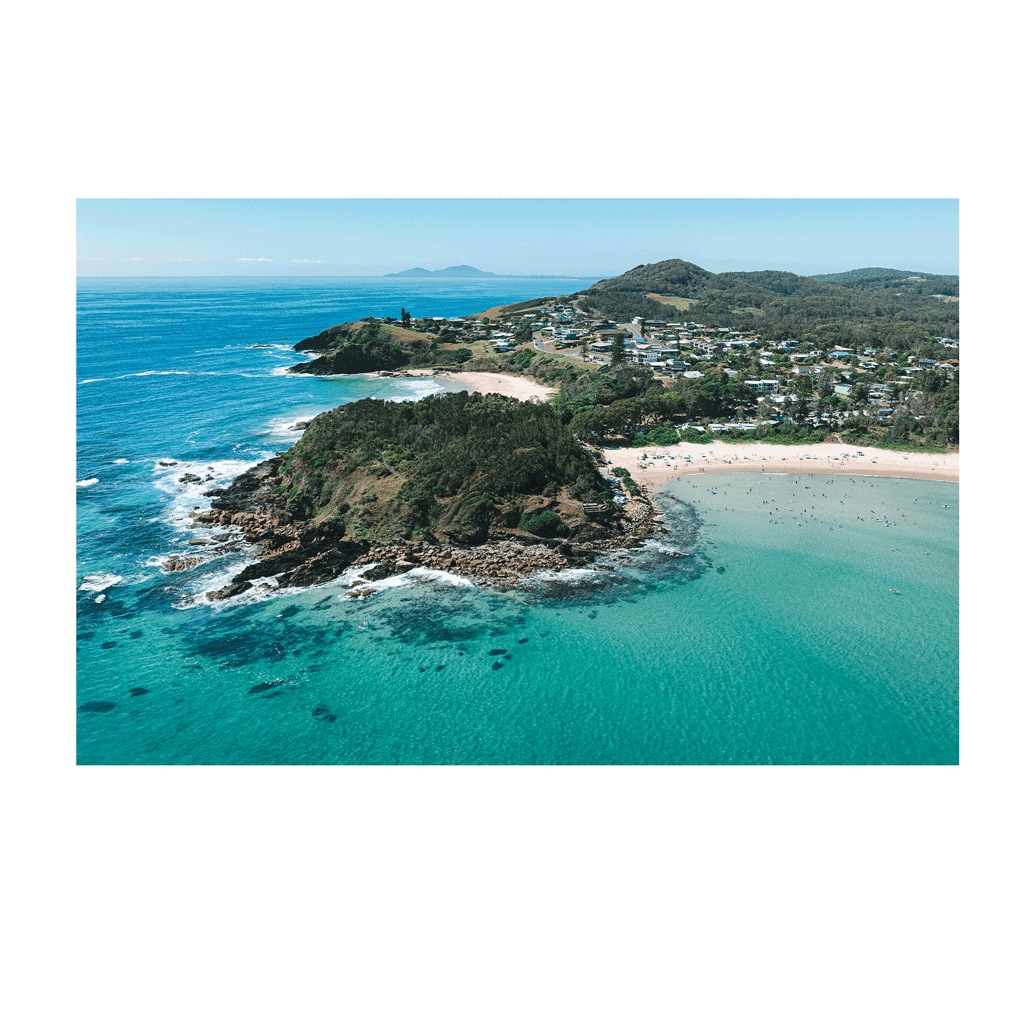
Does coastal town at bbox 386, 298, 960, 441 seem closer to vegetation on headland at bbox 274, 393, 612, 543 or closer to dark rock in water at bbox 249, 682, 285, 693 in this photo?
vegetation on headland at bbox 274, 393, 612, 543

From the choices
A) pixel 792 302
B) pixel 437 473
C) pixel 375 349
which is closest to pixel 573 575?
pixel 437 473

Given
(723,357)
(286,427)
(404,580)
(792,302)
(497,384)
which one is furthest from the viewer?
(792,302)

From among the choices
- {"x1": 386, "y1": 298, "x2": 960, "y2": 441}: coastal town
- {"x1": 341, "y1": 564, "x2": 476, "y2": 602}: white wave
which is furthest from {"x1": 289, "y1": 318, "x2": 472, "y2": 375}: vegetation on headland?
{"x1": 341, "y1": 564, "x2": 476, "y2": 602}: white wave

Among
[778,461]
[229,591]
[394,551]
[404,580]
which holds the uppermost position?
[778,461]

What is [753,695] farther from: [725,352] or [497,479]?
[725,352]

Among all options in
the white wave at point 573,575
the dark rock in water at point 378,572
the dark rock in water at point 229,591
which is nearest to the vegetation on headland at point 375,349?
the dark rock in water at point 378,572

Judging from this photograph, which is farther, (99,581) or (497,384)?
(497,384)

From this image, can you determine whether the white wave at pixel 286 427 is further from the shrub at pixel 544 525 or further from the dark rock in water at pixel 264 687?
the dark rock in water at pixel 264 687

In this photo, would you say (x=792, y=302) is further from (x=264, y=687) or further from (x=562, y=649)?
(x=264, y=687)
